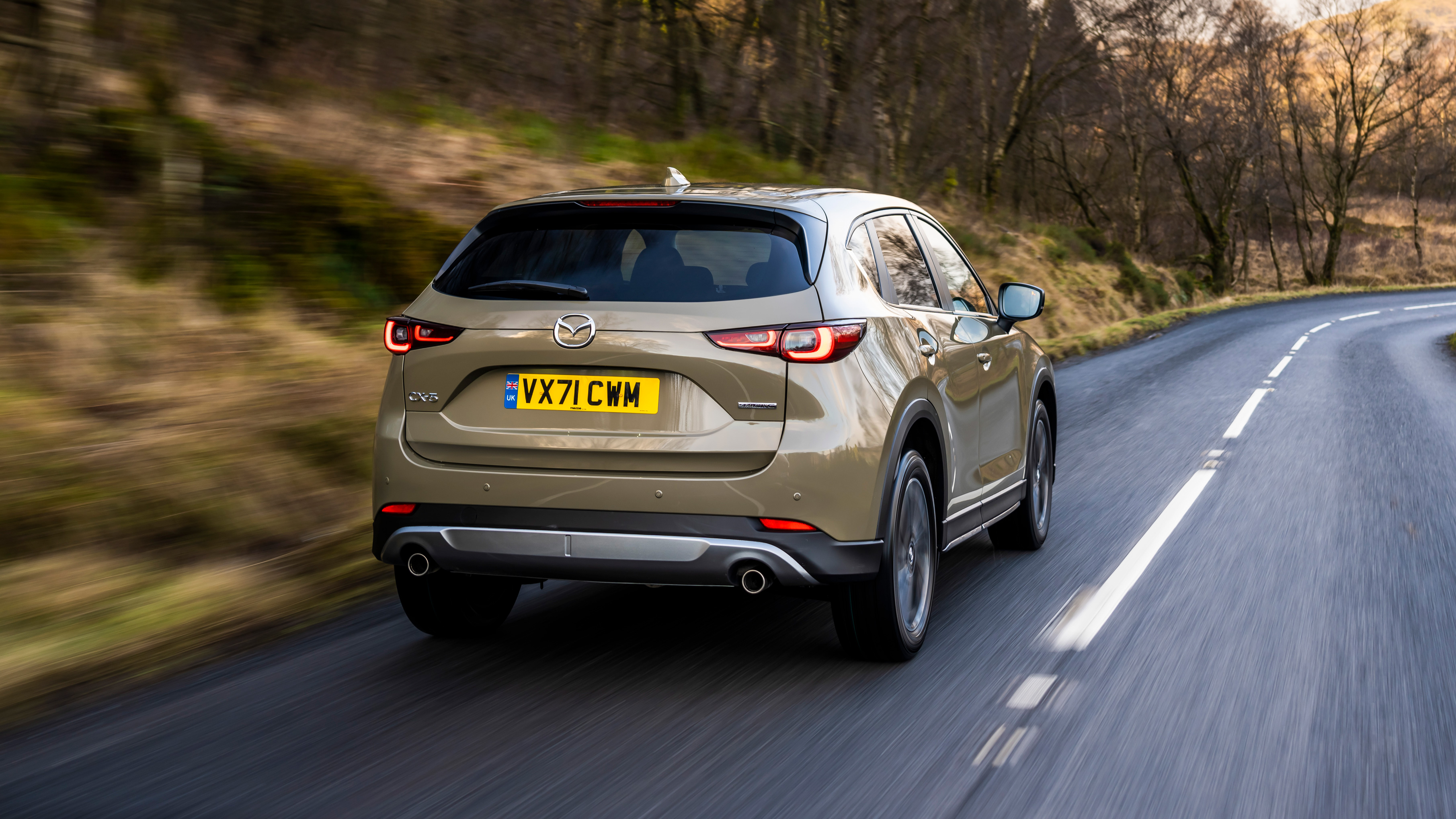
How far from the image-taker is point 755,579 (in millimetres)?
4125

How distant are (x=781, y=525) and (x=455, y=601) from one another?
155 cm

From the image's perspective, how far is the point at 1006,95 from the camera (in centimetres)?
3484

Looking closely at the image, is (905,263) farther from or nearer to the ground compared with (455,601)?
farther from the ground

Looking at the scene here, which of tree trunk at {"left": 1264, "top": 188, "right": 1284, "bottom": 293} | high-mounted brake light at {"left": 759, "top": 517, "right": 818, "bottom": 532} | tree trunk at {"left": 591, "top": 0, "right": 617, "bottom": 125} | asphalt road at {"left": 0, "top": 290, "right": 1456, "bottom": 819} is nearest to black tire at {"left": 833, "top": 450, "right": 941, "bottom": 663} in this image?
asphalt road at {"left": 0, "top": 290, "right": 1456, "bottom": 819}

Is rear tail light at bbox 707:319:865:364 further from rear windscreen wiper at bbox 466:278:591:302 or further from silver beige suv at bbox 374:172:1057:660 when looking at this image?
rear windscreen wiper at bbox 466:278:591:302

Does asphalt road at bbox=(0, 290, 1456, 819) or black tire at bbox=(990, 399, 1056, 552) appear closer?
asphalt road at bbox=(0, 290, 1456, 819)

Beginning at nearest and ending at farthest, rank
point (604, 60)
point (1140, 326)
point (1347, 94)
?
A: point (604, 60)
point (1140, 326)
point (1347, 94)

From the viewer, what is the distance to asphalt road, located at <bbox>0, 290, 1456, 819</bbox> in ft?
11.2

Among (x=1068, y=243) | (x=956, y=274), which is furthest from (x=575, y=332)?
(x=1068, y=243)

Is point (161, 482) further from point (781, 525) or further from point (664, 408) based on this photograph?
point (781, 525)

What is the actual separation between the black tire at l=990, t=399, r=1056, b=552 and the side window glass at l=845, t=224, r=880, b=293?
6.74 ft

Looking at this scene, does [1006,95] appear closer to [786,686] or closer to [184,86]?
[184,86]

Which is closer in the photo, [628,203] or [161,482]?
[628,203]

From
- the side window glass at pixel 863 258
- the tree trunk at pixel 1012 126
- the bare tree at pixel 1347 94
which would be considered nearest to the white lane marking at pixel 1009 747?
the side window glass at pixel 863 258
